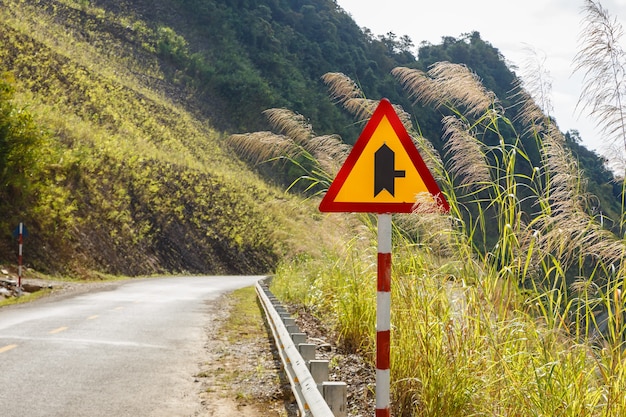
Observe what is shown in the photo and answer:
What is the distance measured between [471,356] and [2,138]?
24422mm

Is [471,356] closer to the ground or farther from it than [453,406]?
farther from it

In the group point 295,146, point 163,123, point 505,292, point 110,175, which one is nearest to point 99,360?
point 295,146

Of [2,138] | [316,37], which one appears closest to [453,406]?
[2,138]

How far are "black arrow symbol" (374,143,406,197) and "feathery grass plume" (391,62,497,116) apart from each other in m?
1.35

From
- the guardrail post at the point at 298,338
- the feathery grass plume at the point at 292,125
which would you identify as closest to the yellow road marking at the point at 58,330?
the guardrail post at the point at 298,338

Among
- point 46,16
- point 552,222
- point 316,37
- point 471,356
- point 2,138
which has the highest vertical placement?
point 316,37

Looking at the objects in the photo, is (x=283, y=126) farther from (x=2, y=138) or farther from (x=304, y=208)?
(x=2, y=138)

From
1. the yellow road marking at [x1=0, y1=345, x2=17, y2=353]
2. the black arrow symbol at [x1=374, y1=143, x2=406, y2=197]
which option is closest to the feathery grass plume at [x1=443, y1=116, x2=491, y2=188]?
the black arrow symbol at [x1=374, y1=143, x2=406, y2=197]

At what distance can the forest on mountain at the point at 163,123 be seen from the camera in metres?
28.3

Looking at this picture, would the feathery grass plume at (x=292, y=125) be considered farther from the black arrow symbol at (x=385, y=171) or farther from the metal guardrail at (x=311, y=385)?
the black arrow symbol at (x=385, y=171)

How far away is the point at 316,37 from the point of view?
12138 cm

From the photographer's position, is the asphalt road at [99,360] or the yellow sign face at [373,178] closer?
the yellow sign face at [373,178]

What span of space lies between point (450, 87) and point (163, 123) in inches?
2433

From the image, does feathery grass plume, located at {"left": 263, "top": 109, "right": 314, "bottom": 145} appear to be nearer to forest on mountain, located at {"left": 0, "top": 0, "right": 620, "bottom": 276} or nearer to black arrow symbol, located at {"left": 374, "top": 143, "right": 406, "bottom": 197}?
forest on mountain, located at {"left": 0, "top": 0, "right": 620, "bottom": 276}
